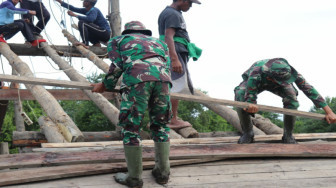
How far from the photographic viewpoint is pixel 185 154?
3.77m

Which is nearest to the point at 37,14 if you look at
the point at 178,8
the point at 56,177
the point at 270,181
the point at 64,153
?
the point at 178,8

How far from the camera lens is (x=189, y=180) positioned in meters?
3.40

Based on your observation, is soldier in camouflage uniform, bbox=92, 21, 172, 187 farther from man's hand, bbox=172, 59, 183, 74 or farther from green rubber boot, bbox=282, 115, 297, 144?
green rubber boot, bbox=282, 115, 297, 144

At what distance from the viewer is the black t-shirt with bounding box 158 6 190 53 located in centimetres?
493

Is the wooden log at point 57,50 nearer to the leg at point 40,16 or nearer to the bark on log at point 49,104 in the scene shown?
the leg at point 40,16

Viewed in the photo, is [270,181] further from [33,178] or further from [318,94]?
[33,178]

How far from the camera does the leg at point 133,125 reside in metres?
3.13

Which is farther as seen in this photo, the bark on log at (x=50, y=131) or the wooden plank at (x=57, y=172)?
the bark on log at (x=50, y=131)

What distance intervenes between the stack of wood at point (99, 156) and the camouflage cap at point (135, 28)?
44.3 inches

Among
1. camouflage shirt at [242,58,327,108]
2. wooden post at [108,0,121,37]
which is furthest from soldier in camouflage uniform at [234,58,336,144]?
wooden post at [108,0,121,37]

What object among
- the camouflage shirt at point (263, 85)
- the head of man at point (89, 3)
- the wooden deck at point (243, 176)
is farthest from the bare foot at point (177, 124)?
the head of man at point (89, 3)

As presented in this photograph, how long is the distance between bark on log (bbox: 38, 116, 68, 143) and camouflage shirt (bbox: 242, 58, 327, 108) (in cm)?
214

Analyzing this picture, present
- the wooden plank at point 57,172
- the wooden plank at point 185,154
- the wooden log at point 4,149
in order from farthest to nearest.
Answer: the wooden log at point 4,149
the wooden plank at point 185,154
the wooden plank at point 57,172

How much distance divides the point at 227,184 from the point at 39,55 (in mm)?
6608
